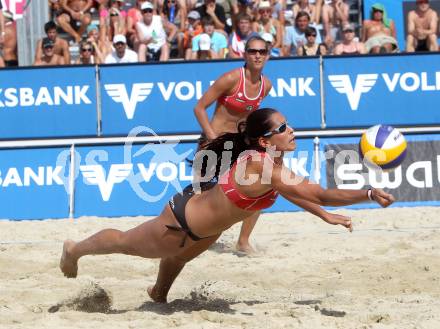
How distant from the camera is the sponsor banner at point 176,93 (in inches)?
407

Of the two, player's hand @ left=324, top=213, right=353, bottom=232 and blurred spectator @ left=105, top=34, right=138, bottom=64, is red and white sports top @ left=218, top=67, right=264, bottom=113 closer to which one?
player's hand @ left=324, top=213, right=353, bottom=232

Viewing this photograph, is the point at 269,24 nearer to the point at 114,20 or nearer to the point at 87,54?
the point at 114,20

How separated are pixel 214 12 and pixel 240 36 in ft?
2.77

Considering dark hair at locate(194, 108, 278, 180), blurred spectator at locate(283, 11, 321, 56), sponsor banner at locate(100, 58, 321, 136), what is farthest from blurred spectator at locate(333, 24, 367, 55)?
dark hair at locate(194, 108, 278, 180)

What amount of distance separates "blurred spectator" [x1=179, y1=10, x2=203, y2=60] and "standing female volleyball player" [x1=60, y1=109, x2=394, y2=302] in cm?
669

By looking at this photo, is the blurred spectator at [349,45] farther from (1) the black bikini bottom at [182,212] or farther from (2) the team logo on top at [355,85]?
(1) the black bikini bottom at [182,212]

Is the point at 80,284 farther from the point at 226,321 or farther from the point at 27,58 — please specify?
the point at 27,58

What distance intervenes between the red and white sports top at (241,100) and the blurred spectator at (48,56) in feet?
15.9

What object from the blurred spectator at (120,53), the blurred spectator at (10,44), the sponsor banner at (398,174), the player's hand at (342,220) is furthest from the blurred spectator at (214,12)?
the player's hand at (342,220)

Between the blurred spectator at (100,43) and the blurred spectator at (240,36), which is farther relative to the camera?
the blurred spectator at (100,43)

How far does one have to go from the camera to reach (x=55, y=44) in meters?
12.0

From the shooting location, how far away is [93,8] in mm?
13328

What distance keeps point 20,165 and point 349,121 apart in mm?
3813

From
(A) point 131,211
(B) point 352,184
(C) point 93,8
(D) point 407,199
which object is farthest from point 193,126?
(C) point 93,8
